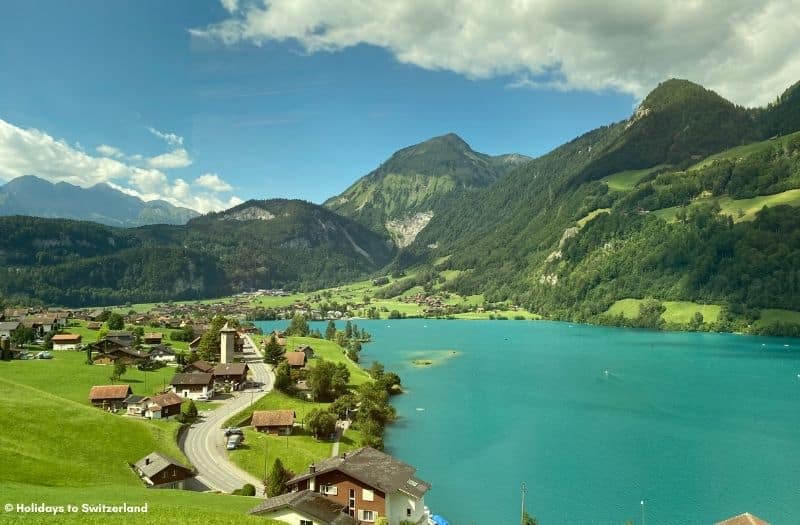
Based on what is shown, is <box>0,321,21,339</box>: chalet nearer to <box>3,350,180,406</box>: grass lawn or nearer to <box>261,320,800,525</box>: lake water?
<box>3,350,180,406</box>: grass lawn

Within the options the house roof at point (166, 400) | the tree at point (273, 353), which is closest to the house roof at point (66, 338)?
the tree at point (273, 353)

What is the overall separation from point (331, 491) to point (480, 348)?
144205 millimetres

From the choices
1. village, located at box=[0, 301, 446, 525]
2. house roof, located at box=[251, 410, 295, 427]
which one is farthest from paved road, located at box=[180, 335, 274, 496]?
house roof, located at box=[251, 410, 295, 427]

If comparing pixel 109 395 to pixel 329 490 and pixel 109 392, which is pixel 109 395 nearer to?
pixel 109 392

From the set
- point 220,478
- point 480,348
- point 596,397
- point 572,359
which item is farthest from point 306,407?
point 480,348

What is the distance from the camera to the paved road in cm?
5238

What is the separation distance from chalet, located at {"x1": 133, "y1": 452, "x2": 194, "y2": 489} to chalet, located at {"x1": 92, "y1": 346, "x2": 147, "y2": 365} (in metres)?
51.4

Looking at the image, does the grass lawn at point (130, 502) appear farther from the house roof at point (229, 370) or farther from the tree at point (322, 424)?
the house roof at point (229, 370)

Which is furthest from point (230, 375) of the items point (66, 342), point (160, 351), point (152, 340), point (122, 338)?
point (66, 342)

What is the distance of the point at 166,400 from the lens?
239ft

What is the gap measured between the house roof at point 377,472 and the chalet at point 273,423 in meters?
26.3

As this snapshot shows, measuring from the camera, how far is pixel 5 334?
104 metres

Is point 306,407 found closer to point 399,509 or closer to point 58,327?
point 399,509

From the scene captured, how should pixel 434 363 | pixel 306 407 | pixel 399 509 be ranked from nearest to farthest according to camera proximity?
pixel 399 509
pixel 306 407
pixel 434 363
